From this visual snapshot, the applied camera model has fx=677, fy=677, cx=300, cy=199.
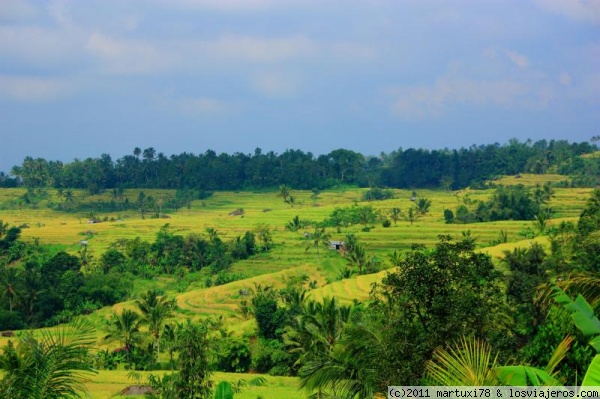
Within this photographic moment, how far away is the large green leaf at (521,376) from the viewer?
555 centimetres

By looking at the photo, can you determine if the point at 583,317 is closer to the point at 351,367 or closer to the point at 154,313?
the point at 351,367

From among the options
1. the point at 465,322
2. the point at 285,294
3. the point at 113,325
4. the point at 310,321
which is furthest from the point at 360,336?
the point at 285,294

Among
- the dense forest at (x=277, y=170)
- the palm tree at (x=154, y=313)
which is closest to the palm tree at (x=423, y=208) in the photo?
the dense forest at (x=277, y=170)

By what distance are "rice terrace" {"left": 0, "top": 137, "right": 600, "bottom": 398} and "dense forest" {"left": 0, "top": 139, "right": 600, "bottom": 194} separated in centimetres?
32

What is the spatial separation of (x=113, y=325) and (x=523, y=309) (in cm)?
1986

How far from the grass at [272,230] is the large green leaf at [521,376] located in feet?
69.8

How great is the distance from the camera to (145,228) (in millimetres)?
69812

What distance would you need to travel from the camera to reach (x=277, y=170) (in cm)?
10112

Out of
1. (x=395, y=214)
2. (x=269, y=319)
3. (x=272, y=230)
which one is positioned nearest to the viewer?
(x=269, y=319)

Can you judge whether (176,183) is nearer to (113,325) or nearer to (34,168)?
(34,168)

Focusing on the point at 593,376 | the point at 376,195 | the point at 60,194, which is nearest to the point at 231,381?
the point at 593,376

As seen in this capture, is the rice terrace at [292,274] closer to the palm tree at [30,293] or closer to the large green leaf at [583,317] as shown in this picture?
the large green leaf at [583,317]

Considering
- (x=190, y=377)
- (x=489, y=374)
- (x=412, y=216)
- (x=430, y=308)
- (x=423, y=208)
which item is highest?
(x=489, y=374)

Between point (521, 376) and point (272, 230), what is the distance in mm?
61262
